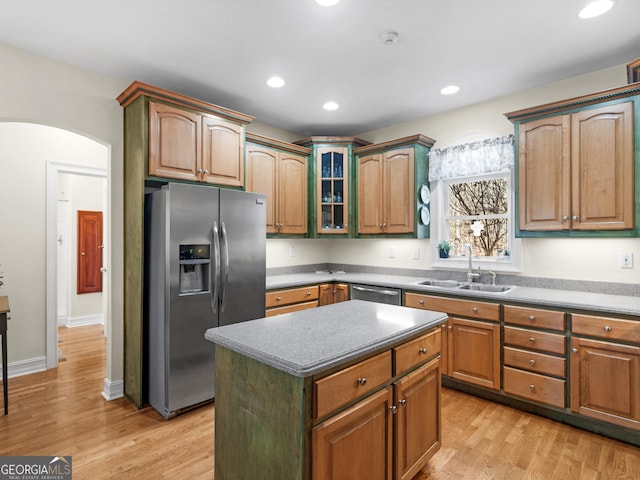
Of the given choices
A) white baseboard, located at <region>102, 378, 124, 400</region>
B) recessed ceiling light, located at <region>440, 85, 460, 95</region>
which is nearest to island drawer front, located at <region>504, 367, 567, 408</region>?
recessed ceiling light, located at <region>440, 85, 460, 95</region>

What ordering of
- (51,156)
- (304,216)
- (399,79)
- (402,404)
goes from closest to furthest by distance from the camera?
(402,404) → (399,79) → (51,156) → (304,216)

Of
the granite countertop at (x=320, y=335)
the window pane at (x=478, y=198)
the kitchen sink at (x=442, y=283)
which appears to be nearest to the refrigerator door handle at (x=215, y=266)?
the granite countertop at (x=320, y=335)

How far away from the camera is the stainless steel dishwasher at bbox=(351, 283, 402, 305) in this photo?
3.57 metres

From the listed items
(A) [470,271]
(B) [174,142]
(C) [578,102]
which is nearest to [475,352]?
(A) [470,271]

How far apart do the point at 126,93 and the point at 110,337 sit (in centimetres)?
207

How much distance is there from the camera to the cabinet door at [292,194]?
13.5ft

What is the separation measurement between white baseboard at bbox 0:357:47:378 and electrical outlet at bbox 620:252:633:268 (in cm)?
538

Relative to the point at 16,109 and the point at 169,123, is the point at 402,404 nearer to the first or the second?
the point at 169,123

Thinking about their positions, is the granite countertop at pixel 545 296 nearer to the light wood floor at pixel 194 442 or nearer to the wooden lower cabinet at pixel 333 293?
the wooden lower cabinet at pixel 333 293

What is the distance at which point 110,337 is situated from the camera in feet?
10.2

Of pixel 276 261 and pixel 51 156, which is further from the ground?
pixel 51 156

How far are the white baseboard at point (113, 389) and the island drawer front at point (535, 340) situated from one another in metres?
3.26

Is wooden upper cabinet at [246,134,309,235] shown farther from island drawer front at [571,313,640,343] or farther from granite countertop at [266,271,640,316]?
island drawer front at [571,313,640,343]

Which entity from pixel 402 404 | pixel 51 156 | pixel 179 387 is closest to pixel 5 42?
pixel 51 156
